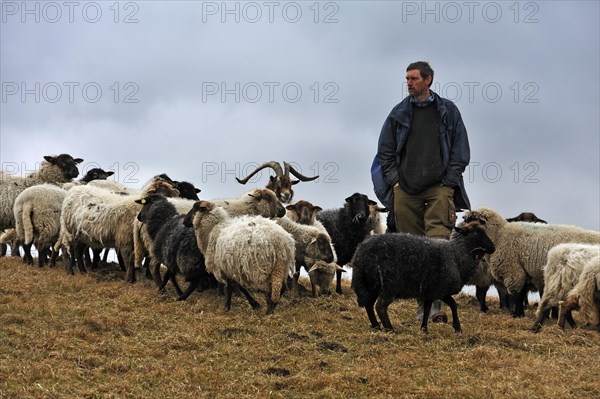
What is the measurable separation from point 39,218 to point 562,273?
10913 mm

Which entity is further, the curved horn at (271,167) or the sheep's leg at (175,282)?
the curved horn at (271,167)

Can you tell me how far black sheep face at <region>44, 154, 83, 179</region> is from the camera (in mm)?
20328

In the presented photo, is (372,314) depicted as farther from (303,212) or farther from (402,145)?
(303,212)

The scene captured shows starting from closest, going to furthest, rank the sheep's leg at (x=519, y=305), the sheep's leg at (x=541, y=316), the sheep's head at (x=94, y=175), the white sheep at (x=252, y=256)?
the white sheep at (x=252, y=256), the sheep's leg at (x=541, y=316), the sheep's leg at (x=519, y=305), the sheep's head at (x=94, y=175)

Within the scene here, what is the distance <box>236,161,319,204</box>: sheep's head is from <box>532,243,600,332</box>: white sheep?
788cm

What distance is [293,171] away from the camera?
21453 mm

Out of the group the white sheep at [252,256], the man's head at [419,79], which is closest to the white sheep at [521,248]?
the man's head at [419,79]

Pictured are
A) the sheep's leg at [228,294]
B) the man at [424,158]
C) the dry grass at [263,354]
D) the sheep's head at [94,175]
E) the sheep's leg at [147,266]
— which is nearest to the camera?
the dry grass at [263,354]

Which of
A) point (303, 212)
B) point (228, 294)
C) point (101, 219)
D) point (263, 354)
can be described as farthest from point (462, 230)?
point (101, 219)

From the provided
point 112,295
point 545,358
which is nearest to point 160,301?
point 112,295

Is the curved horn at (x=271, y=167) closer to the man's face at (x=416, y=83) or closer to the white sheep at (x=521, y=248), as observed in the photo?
the white sheep at (x=521, y=248)

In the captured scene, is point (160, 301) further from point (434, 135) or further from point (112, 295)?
point (434, 135)

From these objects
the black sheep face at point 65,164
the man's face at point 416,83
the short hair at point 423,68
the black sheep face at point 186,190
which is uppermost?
the short hair at point 423,68

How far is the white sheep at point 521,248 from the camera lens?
45.7 ft
